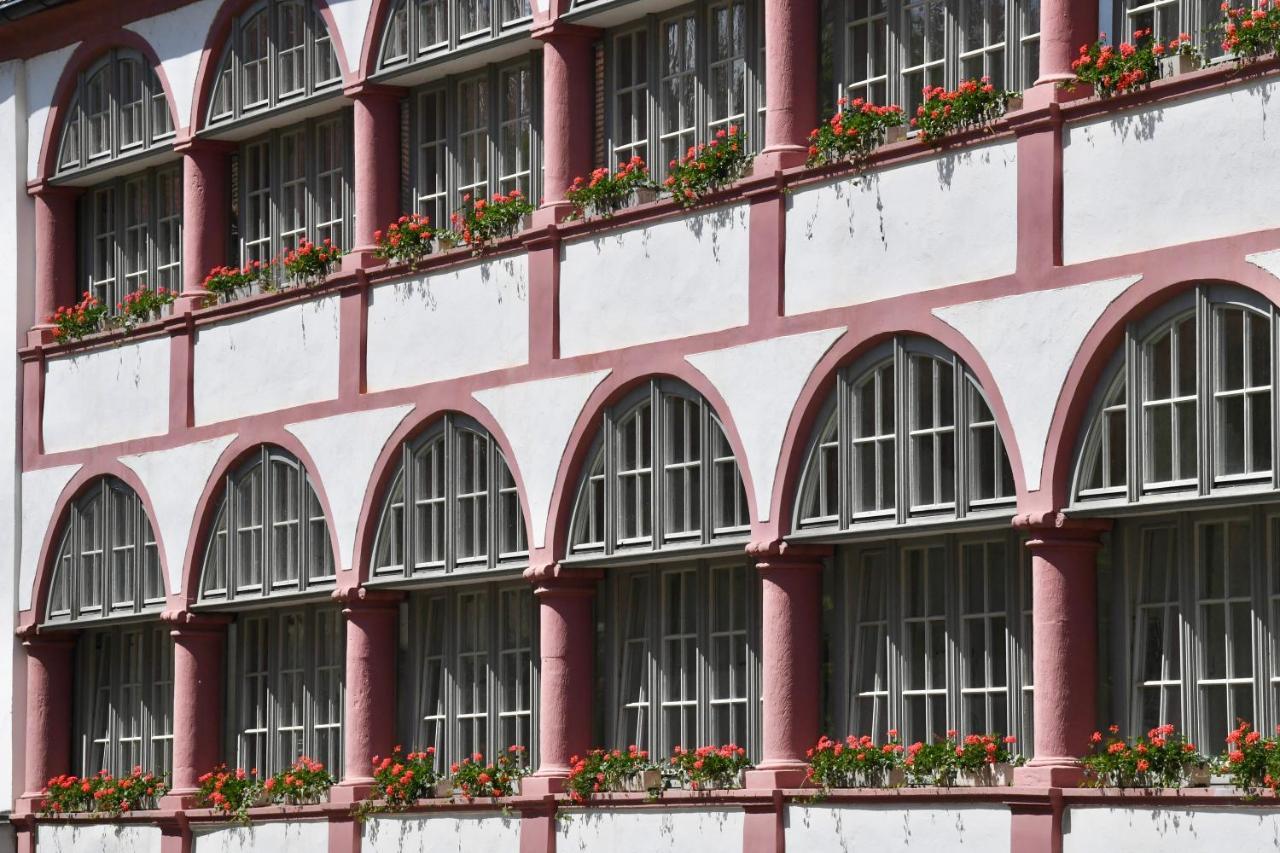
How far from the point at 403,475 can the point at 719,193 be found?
5005 millimetres

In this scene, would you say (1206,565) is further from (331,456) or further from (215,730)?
(215,730)

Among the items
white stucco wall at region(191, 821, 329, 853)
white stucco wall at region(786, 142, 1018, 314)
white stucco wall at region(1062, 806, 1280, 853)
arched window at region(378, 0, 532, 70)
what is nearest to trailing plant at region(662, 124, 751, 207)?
white stucco wall at region(786, 142, 1018, 314)

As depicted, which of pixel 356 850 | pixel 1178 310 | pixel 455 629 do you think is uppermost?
pixel 1178 310

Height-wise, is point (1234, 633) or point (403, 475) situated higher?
point (403, 475)

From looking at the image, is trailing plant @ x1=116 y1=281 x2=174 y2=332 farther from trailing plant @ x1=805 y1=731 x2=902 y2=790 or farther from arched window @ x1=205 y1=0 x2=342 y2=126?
trailing plant @ x1=805 y1=731 x2=902 y2=790

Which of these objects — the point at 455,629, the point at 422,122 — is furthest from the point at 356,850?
the point at 422,122

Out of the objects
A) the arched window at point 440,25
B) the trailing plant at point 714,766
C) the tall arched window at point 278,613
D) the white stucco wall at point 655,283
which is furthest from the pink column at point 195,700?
the trailing plant at point 714,766

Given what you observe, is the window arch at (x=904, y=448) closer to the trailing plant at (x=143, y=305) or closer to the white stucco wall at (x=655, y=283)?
the white stucco wall at (x=655, y=283)

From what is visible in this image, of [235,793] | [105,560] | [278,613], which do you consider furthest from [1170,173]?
[105,560]

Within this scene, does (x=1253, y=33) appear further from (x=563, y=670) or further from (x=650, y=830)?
(x=563, y=670)

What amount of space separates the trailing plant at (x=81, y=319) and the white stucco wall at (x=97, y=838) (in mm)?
5179

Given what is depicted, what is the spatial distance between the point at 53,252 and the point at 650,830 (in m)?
11.7

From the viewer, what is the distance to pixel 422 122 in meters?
30.1

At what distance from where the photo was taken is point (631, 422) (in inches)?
1061
